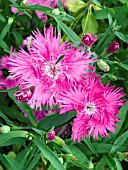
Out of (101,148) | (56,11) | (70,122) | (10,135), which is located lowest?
(101,148)

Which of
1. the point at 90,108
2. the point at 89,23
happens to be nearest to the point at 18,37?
the point at 89,23

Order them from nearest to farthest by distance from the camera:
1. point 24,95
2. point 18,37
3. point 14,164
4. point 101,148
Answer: point 24,95, point 14,164, point 101,148, point 18,37

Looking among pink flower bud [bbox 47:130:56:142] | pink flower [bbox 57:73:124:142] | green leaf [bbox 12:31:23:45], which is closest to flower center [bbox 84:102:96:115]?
pink flower [bbox 57:73:124:142]

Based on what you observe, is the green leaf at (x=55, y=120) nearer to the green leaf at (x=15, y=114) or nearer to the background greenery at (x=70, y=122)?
the background greenery at (x=70, y=122)

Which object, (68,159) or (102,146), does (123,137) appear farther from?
(68,159)

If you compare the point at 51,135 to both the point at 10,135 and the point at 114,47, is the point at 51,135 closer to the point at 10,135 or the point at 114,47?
the point at 10,135

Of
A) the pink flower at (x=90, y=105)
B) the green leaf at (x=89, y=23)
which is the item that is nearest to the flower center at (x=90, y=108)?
the pink flower at (x=90, y=105)
